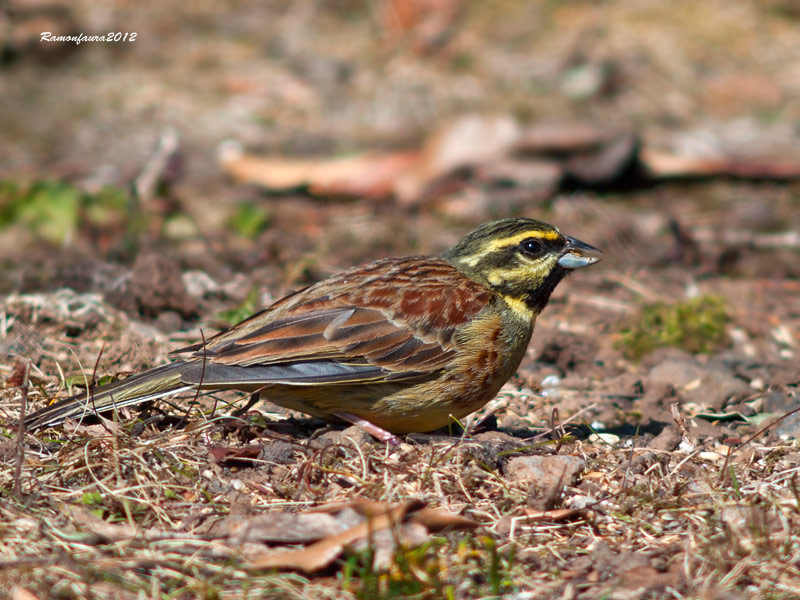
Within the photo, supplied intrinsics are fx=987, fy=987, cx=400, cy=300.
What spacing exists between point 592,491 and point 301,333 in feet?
5.02

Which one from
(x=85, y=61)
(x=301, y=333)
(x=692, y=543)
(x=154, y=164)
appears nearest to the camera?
(x=692, y=543)

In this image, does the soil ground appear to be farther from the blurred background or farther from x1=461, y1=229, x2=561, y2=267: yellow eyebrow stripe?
x1=461, y1=229, x2=561, y2=267: yellow eyebrow stripe

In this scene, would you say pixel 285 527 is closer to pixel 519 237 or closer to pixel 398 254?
pixel 519 237

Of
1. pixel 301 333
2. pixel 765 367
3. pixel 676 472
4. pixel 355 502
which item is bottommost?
pixel 765 367

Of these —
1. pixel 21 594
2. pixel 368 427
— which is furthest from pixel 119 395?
pixel 21 594

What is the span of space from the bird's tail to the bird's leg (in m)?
0.77

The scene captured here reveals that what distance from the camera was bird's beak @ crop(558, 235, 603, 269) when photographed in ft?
17.4

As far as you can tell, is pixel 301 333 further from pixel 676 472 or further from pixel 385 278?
pixel 676 472

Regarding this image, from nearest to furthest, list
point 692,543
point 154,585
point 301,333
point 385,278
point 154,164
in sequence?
1. point 154,585
2. point 692,543
3. point 301,333
4. point 385,278
5. point 154,164

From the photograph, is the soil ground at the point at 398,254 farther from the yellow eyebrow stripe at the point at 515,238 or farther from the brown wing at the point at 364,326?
the yellow eyebrow stripe at the point at 515,238

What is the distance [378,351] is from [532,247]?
111cm

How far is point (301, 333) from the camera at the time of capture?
4.72 meters

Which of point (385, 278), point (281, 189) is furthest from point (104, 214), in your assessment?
point (385, 278)

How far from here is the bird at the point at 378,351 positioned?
14.7ft
